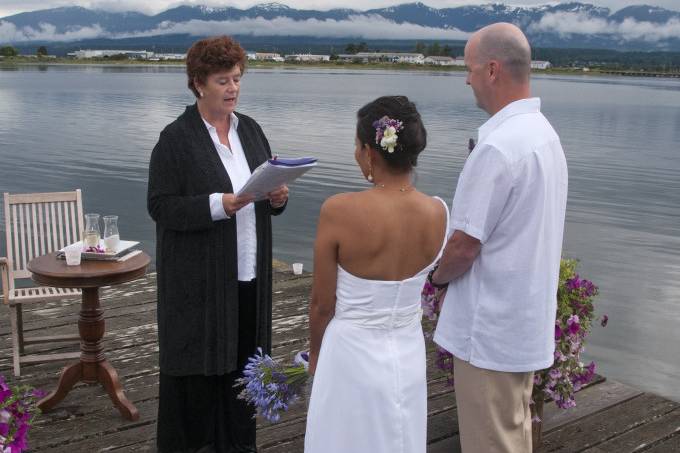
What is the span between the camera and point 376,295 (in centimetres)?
258

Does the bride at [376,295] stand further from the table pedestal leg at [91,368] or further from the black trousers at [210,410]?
the table pedestal leg at [91,368]

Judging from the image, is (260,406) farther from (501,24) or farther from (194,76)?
(501,24)

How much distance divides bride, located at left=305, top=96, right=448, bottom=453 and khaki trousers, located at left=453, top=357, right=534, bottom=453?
8.2 inches

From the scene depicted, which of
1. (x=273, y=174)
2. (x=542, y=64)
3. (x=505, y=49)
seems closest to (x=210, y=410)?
(x=273, y=174)

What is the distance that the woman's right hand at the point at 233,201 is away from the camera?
329 centimetres

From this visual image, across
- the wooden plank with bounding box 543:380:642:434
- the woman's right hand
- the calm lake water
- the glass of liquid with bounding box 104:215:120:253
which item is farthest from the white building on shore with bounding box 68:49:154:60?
the woman's right hand

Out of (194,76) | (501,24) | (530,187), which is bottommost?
(530,187)

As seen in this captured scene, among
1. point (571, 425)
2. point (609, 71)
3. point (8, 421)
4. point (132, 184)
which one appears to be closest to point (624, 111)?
point (132, 184)

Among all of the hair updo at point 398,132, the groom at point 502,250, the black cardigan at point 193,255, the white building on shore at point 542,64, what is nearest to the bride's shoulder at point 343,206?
the hair updo at point 398,132

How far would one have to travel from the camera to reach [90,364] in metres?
4.44

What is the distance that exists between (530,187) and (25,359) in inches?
142

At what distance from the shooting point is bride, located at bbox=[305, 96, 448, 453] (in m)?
2.49

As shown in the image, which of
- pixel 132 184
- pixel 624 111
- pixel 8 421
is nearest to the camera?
pixel 8 421

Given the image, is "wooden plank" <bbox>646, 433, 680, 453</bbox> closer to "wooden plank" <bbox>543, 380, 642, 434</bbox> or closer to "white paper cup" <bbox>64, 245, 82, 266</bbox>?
"wooden plank" <bbox>543, 380, 642, 434</bbox>
